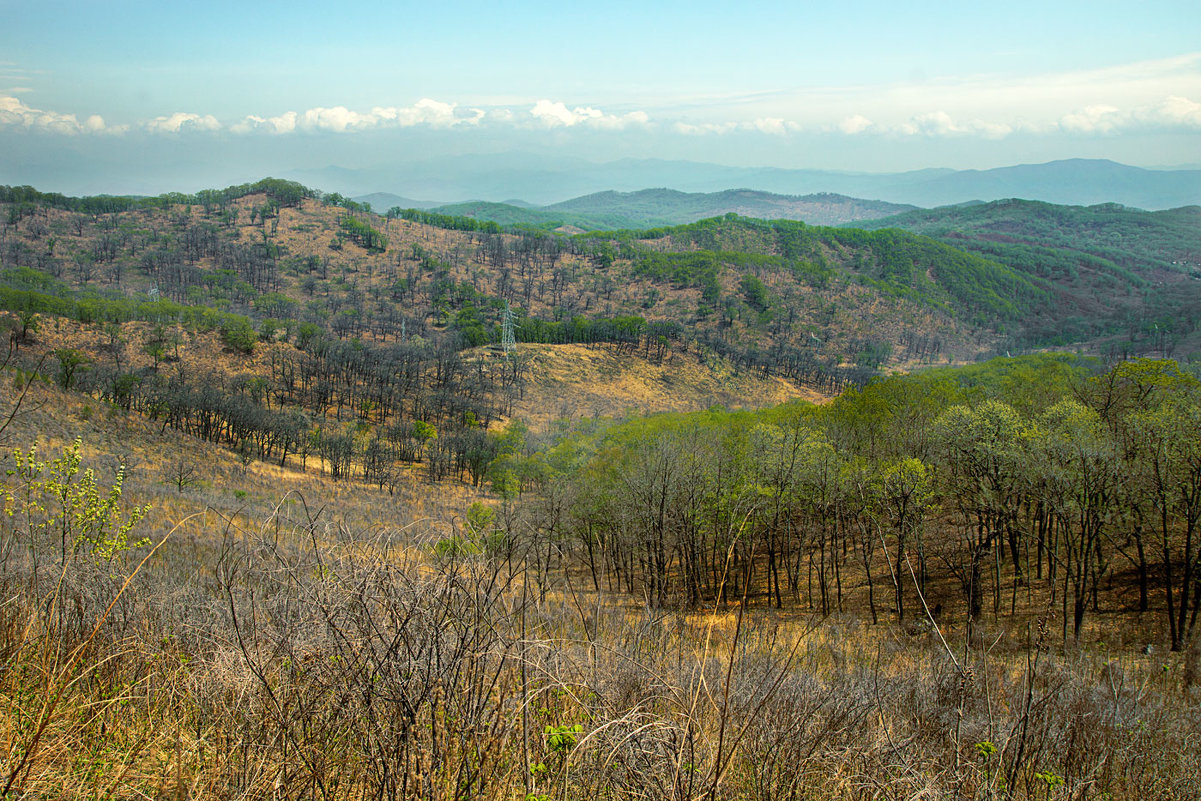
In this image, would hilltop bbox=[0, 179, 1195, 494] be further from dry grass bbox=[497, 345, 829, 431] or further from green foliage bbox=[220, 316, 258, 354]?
dry grass bbox=[497, 345, 829, 431]

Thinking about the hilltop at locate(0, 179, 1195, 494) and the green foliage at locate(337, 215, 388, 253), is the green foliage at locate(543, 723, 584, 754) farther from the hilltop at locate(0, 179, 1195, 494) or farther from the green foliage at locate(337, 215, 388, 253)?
the green foliage at locate(337, 215, 388, 253)

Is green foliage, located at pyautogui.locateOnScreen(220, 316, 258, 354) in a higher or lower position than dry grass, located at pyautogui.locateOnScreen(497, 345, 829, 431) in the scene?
higher

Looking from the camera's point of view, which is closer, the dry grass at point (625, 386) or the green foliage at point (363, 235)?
the dry grass at point (625, 386)

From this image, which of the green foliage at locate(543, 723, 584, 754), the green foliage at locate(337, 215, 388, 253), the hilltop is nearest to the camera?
the green foliage at locate(543, 723, 584, 754)

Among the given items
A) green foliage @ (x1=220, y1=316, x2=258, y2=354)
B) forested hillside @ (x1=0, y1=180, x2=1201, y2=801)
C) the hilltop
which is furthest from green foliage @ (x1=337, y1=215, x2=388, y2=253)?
green foliage @ (x1=220, y1=316, x2=258, y2=354)

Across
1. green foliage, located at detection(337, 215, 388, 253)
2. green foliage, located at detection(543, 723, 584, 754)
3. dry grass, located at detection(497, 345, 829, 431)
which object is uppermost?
green foliage, located at detection(337, 215, 388, 253)

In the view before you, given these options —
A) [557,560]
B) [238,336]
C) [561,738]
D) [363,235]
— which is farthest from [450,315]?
[561,738]

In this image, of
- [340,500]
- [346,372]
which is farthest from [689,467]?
[346,372]

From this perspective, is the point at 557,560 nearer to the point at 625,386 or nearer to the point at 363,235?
the point at 625,386

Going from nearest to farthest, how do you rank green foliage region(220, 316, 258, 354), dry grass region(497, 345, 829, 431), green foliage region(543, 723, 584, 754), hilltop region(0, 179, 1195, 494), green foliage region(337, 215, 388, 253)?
green foliage region(543, 723, 584, 754) < hilltop region(0, 179, 1195, 494) < green foliage region(220, 316, 258, 354) < dry grass region(497, 345, 829, 431) < green foliage region(337, 215, 388, 253)

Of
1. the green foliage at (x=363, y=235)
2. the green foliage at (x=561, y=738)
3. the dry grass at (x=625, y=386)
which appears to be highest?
the green foliage at (x=363, y=235)

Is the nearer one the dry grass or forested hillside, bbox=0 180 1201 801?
forested hillside, bbox=0 180 1201 801

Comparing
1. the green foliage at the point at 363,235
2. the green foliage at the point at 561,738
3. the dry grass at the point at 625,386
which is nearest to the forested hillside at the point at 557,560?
the green foliage at the point at 561,738

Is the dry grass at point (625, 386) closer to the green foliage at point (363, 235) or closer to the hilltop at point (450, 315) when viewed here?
the hilltop at point (450, 315)
